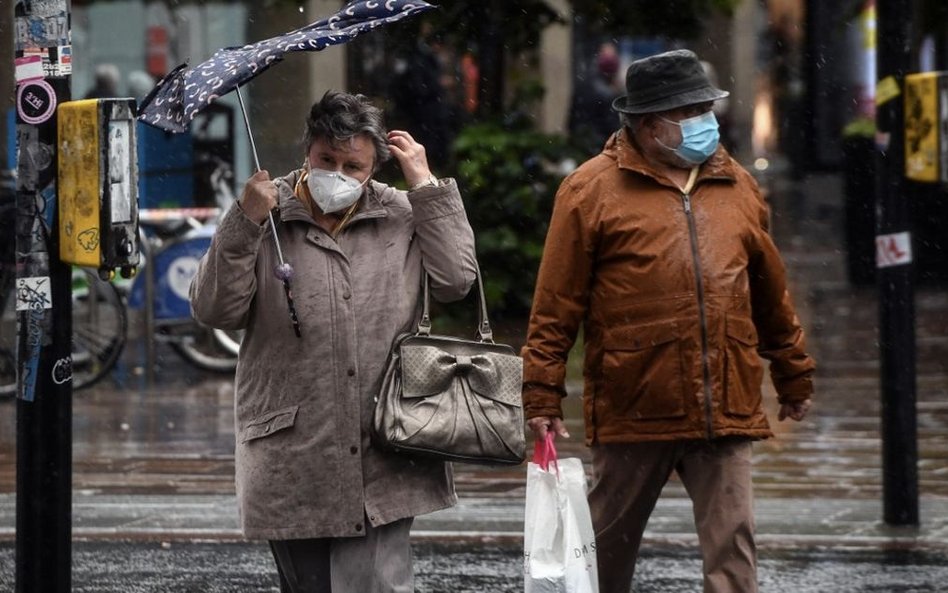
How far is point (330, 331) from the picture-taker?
4.95 m

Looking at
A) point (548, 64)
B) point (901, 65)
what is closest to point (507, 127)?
point (901, 65)

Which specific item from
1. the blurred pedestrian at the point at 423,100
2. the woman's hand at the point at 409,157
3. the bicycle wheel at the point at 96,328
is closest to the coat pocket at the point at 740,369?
the woman's hand at the point at 409,157

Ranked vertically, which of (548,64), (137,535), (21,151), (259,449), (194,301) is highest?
(548,64)

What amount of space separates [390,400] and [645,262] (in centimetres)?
93

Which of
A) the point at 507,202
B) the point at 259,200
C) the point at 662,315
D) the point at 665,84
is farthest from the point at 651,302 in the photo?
the point at 507,202

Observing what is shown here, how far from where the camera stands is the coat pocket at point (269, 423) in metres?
4.93

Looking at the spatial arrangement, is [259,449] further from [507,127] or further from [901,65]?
[507,127]

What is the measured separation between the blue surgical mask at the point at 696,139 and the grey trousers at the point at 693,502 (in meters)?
0.78

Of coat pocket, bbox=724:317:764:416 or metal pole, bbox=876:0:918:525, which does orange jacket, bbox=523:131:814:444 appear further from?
metal pole, bbox=876:0:918:525

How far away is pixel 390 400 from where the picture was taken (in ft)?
16.0

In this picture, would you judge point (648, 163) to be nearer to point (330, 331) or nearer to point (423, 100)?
point (330, 331)

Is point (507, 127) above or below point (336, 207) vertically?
above

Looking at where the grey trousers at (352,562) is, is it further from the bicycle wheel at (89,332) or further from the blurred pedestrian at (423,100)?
the blurred pedestrian at (423,100)

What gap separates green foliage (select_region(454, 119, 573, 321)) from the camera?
14.7 m
